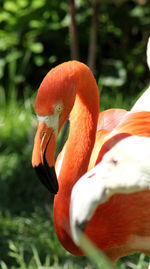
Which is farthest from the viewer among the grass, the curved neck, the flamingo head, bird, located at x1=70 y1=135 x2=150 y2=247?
the grass

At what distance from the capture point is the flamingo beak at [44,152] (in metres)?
1.69

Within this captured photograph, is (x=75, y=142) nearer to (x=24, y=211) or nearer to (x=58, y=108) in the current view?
(x=58, y=108)

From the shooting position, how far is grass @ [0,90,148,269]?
2.30 metres

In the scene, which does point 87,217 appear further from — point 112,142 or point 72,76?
point 72,76

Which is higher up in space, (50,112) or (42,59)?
(50,112)

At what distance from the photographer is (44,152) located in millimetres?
1701

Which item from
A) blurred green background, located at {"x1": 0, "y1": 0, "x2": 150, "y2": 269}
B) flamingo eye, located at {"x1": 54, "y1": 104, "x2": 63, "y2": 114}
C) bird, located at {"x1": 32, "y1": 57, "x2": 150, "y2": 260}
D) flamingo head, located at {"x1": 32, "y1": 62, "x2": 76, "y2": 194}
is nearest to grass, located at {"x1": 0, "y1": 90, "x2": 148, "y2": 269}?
blurred green background, located at {"x1": 0, "y1": 0, "x2": 150, "y2": 269}

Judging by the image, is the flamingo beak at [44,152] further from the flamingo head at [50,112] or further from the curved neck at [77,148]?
the curved neck at [77,148]

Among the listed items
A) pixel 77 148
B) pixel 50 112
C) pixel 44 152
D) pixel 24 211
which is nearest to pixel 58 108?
pixel 50 112

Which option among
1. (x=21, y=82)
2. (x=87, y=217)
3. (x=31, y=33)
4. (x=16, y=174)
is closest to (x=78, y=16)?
(x=31, y=33)

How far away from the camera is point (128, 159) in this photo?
1590mm

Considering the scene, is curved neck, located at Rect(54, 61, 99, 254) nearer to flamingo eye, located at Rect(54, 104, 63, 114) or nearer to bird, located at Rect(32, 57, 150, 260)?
bird, located at Rect(32, 57, 150, 260)

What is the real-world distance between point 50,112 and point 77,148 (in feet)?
0.95

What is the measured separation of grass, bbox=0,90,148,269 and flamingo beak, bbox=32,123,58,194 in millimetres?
363
